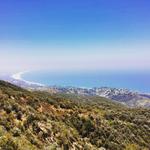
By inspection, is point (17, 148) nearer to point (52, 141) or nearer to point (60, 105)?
point (52, 141)

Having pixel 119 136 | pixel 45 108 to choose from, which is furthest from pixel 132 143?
pixel 45 108

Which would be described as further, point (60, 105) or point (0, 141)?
point (60, 105)

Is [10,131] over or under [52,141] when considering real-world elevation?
over

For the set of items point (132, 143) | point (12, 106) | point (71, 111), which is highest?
point (12, 106)

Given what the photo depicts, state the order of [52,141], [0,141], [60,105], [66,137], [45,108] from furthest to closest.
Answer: [60,105] < [45,108] < [66,137] < [52,141] < [0,141]

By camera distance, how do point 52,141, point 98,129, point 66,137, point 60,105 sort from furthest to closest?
point 60,105 → point 98,129 → point 66,137 → point 52,141

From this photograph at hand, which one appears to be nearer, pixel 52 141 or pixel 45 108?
pixel 52 141

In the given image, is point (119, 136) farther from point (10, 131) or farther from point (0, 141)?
point (0, 141)

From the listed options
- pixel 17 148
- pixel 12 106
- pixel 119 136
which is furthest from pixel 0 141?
pixel 119 136

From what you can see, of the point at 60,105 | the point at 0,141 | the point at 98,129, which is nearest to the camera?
the point at 0,141
